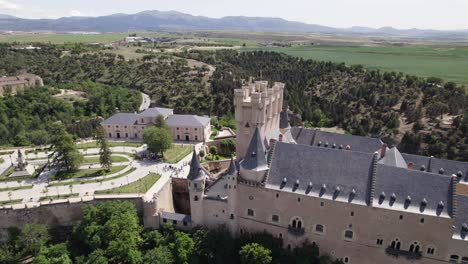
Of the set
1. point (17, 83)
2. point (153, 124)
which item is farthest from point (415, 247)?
point (17, 83)

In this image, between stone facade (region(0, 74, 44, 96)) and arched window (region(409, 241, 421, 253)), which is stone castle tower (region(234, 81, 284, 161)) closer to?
arched window (region(409, 241, 421, 253))

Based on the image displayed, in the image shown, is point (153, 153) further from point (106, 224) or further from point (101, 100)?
point (101, 100)

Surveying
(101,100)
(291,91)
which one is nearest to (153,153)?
(101,100)

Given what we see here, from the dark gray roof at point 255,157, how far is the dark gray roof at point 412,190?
1602cm

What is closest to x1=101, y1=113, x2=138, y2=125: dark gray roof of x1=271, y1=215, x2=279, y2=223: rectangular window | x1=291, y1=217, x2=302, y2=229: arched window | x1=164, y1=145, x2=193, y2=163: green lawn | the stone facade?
x1=164, y1=145, x2=193, y2=163: green lawn

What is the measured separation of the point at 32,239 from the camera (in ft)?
172

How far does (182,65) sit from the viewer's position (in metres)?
180

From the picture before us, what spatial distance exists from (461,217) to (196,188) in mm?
36767

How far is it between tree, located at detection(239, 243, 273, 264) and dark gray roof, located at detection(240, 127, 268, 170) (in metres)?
11.2

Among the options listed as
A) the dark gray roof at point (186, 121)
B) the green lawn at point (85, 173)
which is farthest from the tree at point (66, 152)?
the dark gray roof at point (186, 121)

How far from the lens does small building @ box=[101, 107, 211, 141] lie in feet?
287

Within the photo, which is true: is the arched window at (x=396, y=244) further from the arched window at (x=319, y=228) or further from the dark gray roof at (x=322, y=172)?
the arched window at (x=319, y=228)

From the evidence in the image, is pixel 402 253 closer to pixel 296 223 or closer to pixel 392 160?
pixel 392 160

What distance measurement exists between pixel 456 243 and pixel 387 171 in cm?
1174
